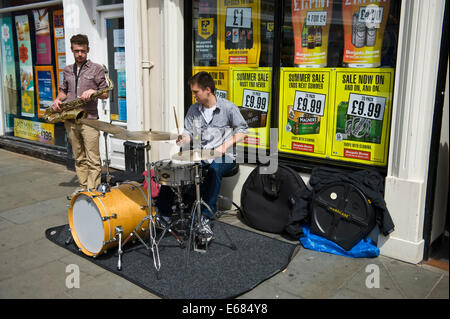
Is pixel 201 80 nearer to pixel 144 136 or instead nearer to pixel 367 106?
pixel 144 136

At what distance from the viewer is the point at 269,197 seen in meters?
4.43

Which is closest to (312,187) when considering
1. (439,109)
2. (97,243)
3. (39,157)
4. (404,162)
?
(404,162)

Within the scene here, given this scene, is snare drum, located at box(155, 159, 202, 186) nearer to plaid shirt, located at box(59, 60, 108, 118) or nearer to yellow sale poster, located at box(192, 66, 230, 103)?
yellow sale poster, located at box(192, 66, 230, 103)

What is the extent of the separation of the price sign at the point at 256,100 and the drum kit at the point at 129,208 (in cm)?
154

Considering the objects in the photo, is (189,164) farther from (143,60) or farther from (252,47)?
(143,60)

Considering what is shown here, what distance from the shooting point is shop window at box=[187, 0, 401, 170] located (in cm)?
409

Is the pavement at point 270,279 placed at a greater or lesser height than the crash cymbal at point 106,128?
lesser

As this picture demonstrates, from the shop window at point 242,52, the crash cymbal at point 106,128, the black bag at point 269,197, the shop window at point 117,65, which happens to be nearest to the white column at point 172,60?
the shop window at point 242,52

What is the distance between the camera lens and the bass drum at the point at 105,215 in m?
3.59

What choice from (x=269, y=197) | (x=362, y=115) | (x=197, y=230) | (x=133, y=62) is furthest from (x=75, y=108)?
(x=362, y=115)

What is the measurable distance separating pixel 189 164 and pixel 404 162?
186 centimetres

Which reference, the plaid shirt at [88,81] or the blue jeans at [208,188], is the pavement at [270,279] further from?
the plaid shirt at [88,81]

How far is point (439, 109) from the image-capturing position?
359cm

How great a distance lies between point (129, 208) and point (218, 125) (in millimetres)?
1320
